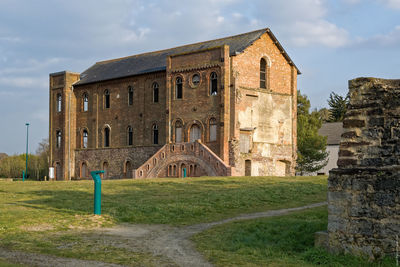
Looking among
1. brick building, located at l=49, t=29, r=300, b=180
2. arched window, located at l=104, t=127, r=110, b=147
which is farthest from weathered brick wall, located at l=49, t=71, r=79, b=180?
arched window, located at l=104, t=127, r=110, b=147

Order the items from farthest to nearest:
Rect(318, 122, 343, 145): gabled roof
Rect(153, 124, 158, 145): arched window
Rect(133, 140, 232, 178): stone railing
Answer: Rect(318, 122, 343, 145): gabled roof, Rect(153, 124, 158, 145): arched window, Rect(133, 140, 232, 178): stone railing

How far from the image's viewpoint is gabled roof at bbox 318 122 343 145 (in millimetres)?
57763

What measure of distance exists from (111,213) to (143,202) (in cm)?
286

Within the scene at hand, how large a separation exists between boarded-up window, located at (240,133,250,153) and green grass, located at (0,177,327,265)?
11.4 metres

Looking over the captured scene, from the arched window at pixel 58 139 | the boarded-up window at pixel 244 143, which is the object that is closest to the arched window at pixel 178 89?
the boarded-up window at pixel 244 143

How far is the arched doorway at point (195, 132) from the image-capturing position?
4034cm

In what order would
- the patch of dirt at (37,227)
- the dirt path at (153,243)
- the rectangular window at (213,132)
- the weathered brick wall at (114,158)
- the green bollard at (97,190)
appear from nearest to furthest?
1. the dirt path at (153,243)
2. the patch of dirt at (37,227)
3. the green bollard at (97,190)
4. the rectangular window at (213,132)
5. the weathered brick wall at (114,158)

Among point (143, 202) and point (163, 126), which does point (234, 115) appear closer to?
point (163, 126)

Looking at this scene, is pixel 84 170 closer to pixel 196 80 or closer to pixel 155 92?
pixel 155 92

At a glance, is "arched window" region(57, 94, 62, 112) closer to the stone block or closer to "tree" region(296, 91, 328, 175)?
"tree" region(296, 91, 328, 175)

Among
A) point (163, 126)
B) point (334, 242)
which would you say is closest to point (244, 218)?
point (334, 242)

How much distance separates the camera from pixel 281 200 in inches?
816

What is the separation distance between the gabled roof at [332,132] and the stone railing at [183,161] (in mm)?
23098

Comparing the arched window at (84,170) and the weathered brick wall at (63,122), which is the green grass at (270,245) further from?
the weathered brick wall at (63,122)
